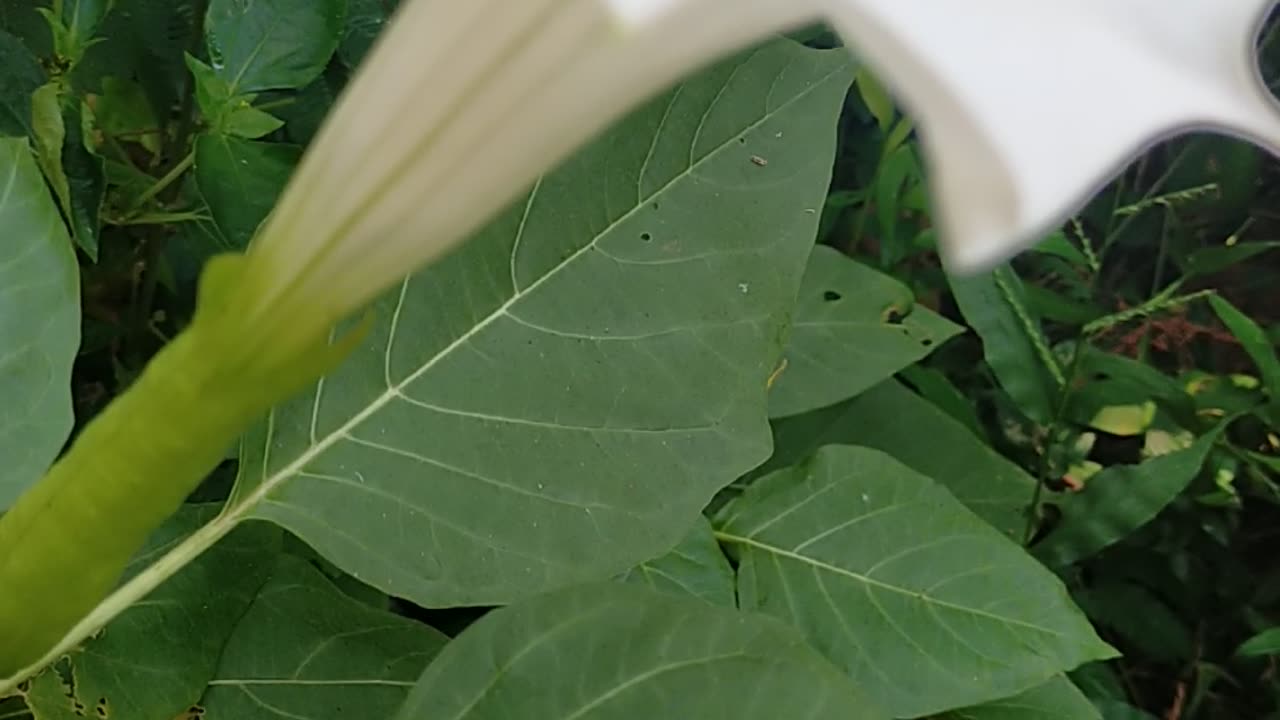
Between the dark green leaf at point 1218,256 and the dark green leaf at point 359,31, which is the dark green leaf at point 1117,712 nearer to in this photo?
the dark green leaf at point 1218,256

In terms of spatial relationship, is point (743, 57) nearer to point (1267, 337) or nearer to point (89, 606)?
point (89, 606)

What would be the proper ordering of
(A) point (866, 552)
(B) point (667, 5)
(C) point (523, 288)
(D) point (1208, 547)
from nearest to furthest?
(B) point (667, 5) < (C) point (523, 288) < (A) point (866, 552) < (D) point (1208, 547)

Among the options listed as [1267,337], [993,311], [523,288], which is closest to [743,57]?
[523,288]

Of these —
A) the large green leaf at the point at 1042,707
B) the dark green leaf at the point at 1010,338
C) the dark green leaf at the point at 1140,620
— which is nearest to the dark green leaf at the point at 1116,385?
the dark green leaf at the point at 1010,338

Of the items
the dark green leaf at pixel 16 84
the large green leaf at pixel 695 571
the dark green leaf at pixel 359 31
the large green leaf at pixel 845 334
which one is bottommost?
the large green leaf at pixel 845 334

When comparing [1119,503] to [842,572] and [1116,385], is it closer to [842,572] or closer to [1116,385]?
[1116,385]

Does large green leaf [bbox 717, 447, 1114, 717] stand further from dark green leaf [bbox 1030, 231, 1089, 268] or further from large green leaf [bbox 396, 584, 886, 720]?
dark green leaf [bbox 1030, 231, 1089, 268]
